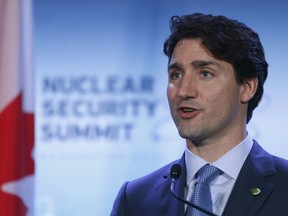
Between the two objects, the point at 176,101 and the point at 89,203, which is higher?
the point at 176,101

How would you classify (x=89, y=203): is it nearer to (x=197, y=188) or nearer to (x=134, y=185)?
(x=134, y=185)

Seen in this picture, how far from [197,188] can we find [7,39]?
2.31 ft

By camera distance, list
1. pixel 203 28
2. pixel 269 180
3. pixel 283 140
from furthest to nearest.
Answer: pixel 283 140 → pixel 203 28 → pixel 269 180

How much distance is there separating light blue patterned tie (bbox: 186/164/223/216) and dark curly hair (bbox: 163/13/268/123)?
0.26m

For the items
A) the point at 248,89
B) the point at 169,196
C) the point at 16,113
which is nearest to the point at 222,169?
the point at 169,196

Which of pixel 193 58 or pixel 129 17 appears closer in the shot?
pixel 193 58

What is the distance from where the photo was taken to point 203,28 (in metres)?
2.06

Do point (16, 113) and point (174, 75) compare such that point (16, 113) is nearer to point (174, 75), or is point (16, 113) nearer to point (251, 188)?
point (174, 75)

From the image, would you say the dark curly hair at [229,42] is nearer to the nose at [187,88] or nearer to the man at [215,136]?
the man at [215,136]

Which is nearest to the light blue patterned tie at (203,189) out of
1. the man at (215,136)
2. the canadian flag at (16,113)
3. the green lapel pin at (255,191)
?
the man at (215,136)

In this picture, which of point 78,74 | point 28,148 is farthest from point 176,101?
point 78,74

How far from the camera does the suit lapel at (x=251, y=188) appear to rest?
1873 mm

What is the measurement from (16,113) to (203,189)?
0.58 metres

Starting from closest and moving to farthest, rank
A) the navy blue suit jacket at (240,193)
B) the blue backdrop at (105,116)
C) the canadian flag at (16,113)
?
the navy blue suit jacket at (240,193) → the canadian flag at (16,113) → the blue backdrop at (105,116)
